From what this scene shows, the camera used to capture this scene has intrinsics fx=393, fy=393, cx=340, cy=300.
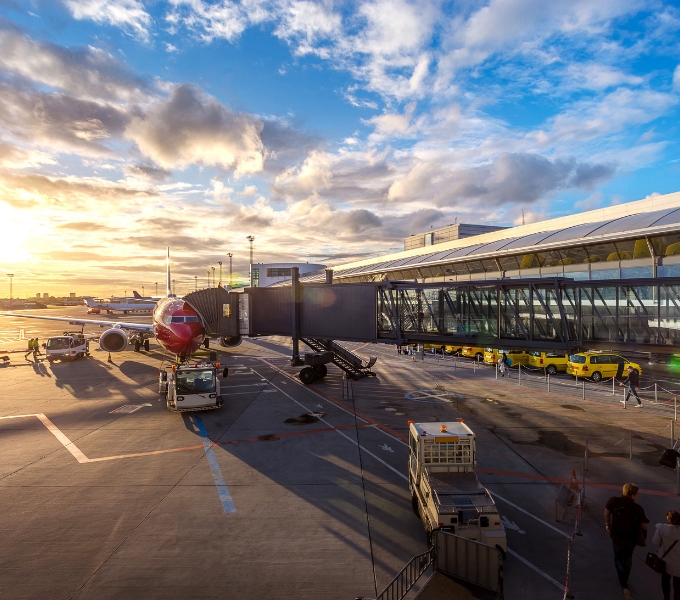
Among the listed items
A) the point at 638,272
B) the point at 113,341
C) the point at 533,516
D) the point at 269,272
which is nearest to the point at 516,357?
the point at 638,272

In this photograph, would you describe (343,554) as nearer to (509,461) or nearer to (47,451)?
(509,461)

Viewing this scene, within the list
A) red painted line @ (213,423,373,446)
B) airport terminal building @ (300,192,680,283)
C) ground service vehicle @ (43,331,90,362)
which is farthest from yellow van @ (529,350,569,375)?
ground service vehicle @ (43,331,90,362)

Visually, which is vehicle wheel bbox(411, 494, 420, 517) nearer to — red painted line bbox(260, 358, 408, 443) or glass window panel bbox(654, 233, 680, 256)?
red painted line bbox(260, 358, 408, 443)

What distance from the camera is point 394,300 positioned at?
26156mm

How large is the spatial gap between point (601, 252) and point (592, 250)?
784 millimetres

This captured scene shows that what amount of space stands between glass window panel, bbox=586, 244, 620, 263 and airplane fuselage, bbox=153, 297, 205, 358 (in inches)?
1407

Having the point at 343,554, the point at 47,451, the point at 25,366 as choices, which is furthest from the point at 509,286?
the point at 25,366

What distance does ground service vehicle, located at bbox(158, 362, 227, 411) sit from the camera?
21.6m

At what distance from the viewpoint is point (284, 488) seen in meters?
13.7

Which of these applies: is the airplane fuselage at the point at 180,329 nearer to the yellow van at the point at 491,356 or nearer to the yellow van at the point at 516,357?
the yellow van at the point at 491,356

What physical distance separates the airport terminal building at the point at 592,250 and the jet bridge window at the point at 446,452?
16971 millimetres

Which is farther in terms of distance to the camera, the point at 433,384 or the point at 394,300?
the point at 433,384

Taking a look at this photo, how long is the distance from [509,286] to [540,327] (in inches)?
115

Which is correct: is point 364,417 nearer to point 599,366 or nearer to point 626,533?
point 626,533
